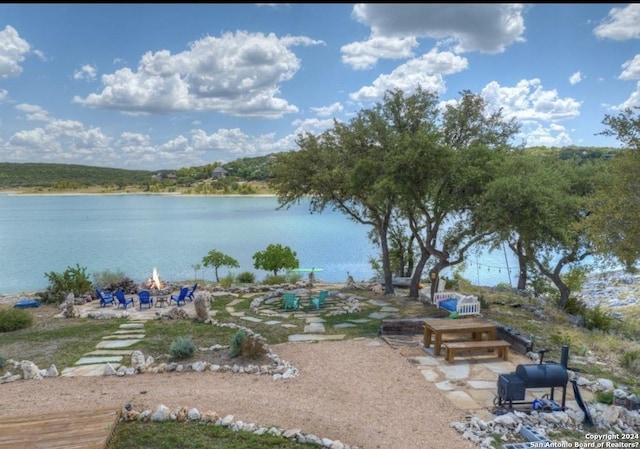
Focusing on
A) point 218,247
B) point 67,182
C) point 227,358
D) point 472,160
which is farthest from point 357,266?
point 67,182

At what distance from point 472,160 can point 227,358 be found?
777 cm

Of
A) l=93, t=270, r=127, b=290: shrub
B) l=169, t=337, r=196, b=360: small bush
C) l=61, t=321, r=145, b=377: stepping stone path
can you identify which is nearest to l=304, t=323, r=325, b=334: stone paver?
l=169, t=337, r=196, b=360: small bush

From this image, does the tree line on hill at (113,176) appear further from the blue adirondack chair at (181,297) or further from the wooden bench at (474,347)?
the wooden bench at (474,347)

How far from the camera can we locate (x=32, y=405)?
19.0 feet

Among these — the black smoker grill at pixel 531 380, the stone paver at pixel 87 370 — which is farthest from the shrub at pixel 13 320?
the black smoker grill at pixel 531 380

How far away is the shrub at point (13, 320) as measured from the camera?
32.6 ft

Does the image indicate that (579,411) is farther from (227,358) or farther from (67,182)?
(67,182)

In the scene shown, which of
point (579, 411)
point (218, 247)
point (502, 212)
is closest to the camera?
point (579, 411)

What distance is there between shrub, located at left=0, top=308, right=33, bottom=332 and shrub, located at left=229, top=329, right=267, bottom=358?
5879 millimetres

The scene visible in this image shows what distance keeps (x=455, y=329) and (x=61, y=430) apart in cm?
628

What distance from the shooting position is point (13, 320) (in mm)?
10008

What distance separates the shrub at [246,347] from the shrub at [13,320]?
5879 mm

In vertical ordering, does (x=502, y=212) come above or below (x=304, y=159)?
below

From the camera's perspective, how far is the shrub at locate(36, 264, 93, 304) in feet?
43.1
